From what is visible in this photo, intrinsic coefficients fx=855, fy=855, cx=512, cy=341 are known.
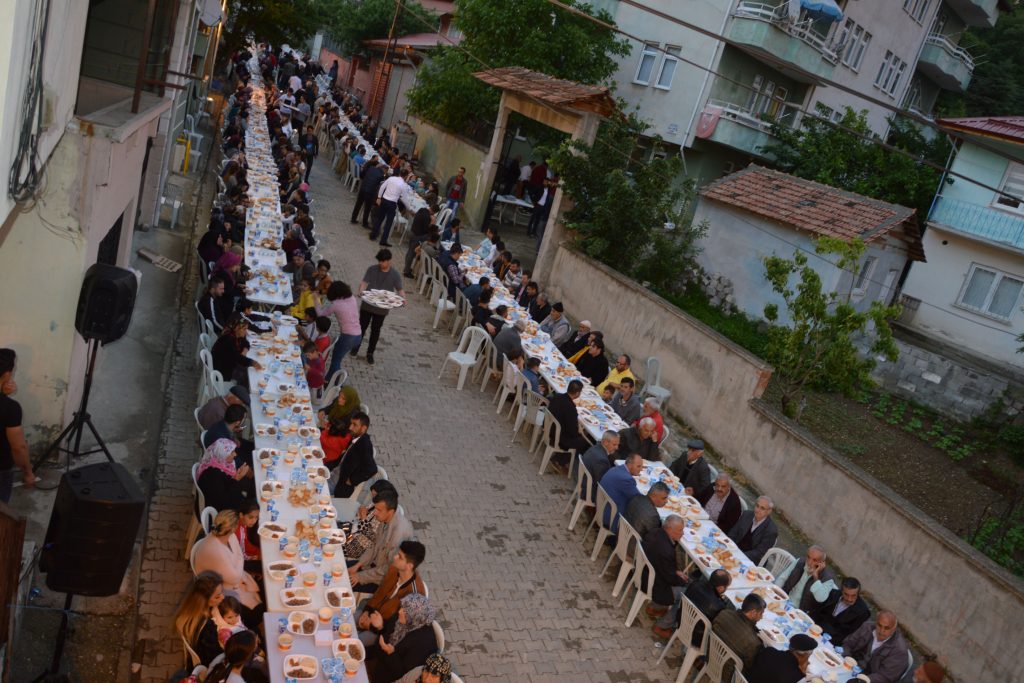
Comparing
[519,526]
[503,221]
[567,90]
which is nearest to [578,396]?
[519,526]

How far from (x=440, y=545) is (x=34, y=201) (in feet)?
16.9

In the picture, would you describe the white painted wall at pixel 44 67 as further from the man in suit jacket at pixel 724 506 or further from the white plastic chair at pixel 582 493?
the man in suit jacket at pixel 724 506

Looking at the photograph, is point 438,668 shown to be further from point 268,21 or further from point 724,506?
point 268,21

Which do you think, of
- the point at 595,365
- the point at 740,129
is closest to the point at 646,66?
the point at 740,129

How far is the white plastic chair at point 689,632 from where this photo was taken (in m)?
7.88

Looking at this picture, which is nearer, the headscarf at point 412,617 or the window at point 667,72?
the headscarf at point 412,617

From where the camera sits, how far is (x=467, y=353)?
13.6 m

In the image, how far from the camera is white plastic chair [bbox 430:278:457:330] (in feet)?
50.9

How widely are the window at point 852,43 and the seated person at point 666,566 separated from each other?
81.5 ft

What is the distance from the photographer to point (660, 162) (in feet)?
56.5

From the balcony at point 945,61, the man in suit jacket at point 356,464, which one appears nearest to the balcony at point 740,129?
the balcony at point 945,61

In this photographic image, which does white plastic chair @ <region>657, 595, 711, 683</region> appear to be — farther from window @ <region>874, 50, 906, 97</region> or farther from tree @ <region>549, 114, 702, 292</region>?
window @ <region>874, 50, 906, 97</region>

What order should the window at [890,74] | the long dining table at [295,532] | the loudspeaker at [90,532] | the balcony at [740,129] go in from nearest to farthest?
the loudspeaker at [90,532] < the long dining table at [295,532] < the balcony at [740,129] < the window at [890,74]

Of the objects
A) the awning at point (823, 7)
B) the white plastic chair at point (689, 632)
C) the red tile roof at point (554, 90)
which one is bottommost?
the white plastic chair at point (689, 632)
